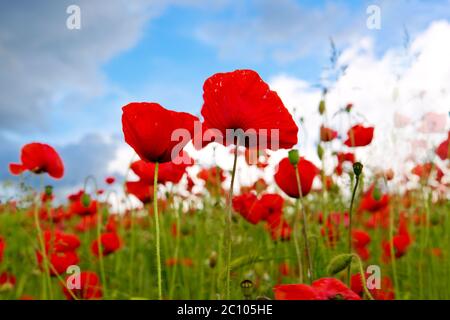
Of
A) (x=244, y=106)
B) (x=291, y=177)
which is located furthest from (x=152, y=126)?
(x=291, y=177)

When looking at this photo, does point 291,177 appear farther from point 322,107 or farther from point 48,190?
point 48,190

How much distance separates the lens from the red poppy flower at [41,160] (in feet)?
4.16

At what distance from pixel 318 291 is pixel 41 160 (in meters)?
1.00

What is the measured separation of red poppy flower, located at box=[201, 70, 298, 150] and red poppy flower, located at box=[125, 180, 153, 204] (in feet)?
2.42

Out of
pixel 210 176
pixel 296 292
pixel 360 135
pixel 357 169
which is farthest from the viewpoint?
pixel 210 176

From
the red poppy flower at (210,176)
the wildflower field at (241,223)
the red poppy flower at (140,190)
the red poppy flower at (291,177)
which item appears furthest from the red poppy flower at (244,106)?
the red poppy flower at (210,176)

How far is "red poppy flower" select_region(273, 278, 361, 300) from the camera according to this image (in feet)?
1.47

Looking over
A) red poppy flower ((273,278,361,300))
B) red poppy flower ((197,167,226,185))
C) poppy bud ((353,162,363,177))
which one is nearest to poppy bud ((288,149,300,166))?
poppy bud ((353,162,363,177))

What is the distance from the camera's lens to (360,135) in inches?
56.6

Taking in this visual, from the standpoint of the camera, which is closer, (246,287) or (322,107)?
(246,287)

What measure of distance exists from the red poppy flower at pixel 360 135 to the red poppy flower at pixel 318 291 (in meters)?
0.99
